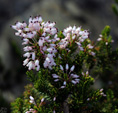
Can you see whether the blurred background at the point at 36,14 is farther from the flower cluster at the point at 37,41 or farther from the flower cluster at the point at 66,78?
the flower cluster at the point at 37,41

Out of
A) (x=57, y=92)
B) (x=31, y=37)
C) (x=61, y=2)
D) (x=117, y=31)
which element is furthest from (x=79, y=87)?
(x=61, y=2)

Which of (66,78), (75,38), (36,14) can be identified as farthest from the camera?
(36,14)

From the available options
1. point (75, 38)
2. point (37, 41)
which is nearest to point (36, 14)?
point (75, 38)

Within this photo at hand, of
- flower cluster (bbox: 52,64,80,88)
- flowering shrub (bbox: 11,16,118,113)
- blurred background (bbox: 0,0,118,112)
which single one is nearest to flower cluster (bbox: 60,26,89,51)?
flowering shrub (bbox: 11,16,118,113)

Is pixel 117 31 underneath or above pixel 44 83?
above

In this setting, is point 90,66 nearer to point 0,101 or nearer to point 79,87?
point 79,87

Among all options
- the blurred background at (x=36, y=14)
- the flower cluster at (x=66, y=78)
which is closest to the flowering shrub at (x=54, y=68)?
the flower cluster at (x=66, y=78)

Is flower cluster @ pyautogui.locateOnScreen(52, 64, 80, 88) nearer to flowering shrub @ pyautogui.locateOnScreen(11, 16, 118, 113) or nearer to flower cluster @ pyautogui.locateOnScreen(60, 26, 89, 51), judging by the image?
flowering shrub @ pyautogui.locateOnScreen(11, 16, 118, 113)

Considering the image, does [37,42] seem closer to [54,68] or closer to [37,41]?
[37,41]
